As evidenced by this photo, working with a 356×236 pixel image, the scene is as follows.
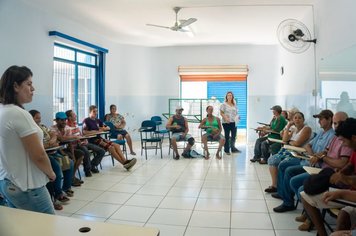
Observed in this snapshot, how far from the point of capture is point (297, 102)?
19.3 ft

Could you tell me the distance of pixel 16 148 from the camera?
5.06 ft

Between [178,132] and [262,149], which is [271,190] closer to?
[262,149]

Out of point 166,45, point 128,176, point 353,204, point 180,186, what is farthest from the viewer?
point 166,45

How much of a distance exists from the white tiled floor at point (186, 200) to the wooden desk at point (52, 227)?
159 centimetres

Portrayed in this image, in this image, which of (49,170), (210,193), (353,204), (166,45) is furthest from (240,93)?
(49,170)

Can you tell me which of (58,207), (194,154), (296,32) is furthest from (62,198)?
(296,32)

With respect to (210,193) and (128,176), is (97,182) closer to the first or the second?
(128,176)

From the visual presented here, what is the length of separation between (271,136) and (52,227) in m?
4.58

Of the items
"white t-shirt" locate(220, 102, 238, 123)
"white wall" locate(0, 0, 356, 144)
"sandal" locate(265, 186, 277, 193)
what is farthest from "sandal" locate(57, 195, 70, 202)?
"white t-shirt" locate(220, 102, 238, 123)

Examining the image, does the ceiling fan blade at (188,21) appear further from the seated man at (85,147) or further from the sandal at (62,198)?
the sandal at (62,198)

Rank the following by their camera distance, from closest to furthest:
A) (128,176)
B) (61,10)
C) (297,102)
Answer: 1. (128,176)
2. (61,10)
3. (297,102)

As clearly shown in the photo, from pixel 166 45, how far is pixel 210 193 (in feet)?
18.7

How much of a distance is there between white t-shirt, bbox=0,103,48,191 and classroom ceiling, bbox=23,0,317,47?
3.82 m

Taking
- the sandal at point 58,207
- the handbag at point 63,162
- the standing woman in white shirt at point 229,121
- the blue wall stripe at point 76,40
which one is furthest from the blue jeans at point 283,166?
the blue wall stripe at point 76,40
